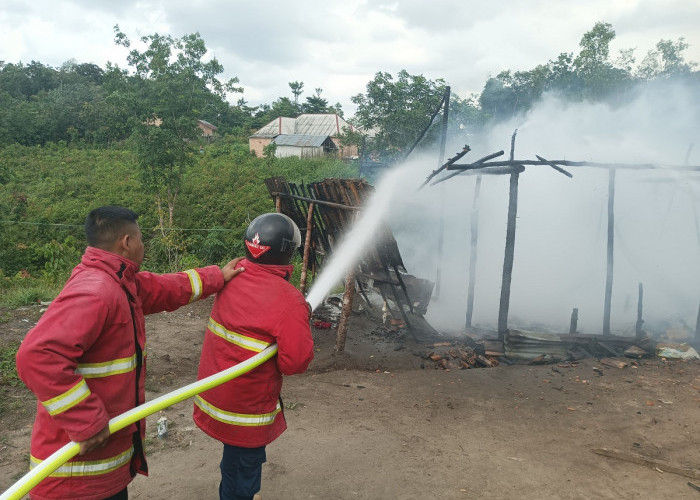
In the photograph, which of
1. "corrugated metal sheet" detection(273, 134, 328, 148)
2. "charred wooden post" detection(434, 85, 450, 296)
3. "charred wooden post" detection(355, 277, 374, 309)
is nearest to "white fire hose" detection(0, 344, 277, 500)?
"charred wooden post" detection(355, 277, 374, 309)

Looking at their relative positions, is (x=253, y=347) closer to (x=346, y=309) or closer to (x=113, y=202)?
(x=346, y=309)

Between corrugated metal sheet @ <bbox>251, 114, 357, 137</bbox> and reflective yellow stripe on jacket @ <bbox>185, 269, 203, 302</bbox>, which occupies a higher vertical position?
corrugated metal sheet @ <bbox>251, 114, 357, 137</bbox>

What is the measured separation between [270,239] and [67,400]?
1282mm

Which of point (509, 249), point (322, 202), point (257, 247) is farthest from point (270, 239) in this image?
point (509, 249)

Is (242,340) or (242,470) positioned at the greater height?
(242,340)

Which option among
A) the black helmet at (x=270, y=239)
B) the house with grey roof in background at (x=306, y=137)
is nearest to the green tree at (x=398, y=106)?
the house with grey roof in background at (x=306, y=137)

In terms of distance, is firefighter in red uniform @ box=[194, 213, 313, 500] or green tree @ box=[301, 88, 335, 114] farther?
green tree @ box=[301, 88, 335, 114]

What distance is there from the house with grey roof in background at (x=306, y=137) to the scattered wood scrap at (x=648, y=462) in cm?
3640

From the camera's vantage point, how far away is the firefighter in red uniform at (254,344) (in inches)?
107

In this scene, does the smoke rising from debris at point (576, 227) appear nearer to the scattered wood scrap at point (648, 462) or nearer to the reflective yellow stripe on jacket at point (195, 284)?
the scattered wood scrap at point (648, 462)

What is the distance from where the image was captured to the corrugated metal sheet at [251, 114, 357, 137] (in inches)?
1912

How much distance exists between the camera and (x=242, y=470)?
2.95 metres

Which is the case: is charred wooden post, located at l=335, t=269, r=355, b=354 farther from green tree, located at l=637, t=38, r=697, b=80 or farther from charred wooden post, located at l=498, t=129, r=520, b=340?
green tree, located at l=637, t=38, r=697, b=80

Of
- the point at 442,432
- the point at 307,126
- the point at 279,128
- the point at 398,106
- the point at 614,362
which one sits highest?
the point at 307,126
